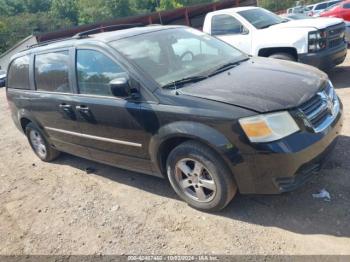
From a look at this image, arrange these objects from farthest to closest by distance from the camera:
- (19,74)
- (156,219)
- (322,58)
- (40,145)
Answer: (322,58) → (40,145) → (19,74) → (156,219)

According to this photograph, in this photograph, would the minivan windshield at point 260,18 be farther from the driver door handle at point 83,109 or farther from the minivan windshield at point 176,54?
the driver door handle at point 83,109

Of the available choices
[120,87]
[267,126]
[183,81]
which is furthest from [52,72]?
[267,126]

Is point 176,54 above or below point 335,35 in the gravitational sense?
above

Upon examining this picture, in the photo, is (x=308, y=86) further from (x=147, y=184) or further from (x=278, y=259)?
(x=147, y=184)

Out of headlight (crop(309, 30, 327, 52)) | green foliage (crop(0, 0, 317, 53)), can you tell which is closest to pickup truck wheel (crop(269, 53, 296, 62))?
headlight (crop(309, 30, 327, 52))

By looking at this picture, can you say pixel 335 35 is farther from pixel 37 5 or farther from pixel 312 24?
pixel 37 5

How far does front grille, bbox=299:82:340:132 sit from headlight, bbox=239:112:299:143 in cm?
19

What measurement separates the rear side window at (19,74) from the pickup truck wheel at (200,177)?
9.76 feet

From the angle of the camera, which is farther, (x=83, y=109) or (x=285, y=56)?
(x=285, y=56)

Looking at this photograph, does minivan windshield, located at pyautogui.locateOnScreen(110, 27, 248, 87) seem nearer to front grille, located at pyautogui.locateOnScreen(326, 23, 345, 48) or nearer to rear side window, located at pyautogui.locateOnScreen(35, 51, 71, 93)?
rear side window, located at pyautogui.locateOnScreen(35, 51, 71, 93)

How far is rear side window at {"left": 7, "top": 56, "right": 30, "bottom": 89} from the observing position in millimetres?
5375

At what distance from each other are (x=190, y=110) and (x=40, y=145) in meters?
3.43

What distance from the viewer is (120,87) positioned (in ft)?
11.4

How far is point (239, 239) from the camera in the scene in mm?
3195
